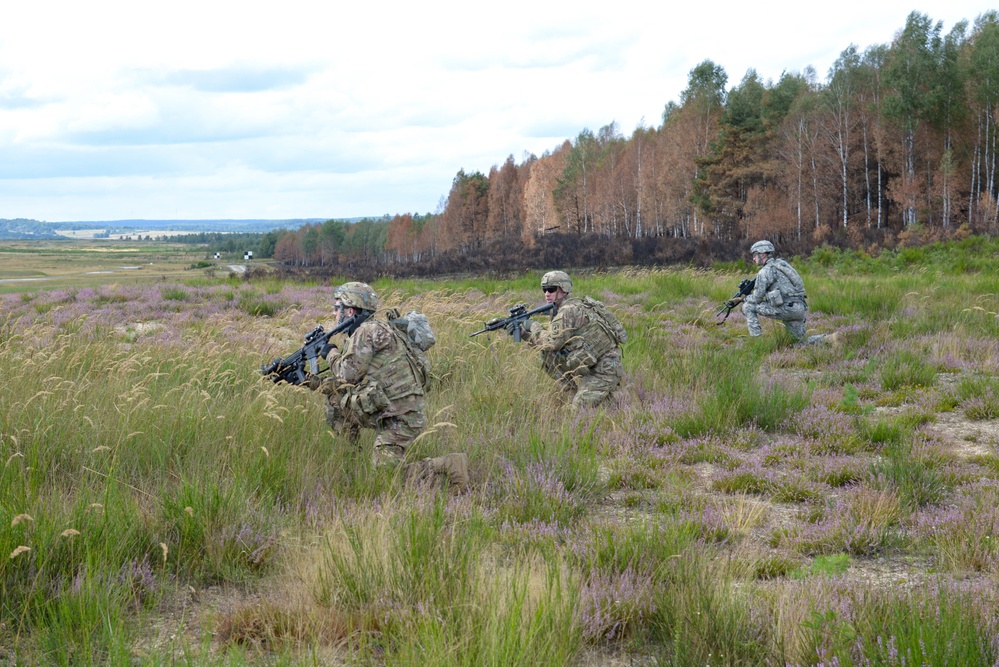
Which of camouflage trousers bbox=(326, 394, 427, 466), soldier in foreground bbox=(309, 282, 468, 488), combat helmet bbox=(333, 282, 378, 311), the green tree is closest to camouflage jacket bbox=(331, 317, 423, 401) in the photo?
soldier in foreground bbox=(309, 282, 468, 488)

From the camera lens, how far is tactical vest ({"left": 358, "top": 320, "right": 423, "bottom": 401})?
6.11 meters

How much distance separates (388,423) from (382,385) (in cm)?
31

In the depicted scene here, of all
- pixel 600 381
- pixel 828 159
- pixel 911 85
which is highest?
pixel 911 85

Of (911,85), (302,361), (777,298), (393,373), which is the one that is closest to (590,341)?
(393,373)

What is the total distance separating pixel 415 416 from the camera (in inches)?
243

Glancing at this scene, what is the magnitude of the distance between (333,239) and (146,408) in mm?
132812

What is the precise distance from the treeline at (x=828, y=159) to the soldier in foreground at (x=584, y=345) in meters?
23.1

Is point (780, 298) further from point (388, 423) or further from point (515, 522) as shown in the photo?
point (515, 522)

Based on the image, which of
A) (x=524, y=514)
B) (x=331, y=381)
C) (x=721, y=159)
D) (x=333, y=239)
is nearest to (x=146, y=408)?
(x=331, y=381)

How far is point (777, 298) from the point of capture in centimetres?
1147

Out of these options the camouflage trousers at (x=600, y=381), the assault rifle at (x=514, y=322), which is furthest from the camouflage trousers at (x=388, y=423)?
the assault rifle at (x=514, y=322)

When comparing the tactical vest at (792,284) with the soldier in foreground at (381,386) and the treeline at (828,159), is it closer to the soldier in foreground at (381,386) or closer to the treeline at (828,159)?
the soldier in foreground at (381,386)

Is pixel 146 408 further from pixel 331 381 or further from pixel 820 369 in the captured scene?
pixel 820 369

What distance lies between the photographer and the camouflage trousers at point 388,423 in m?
6.00
